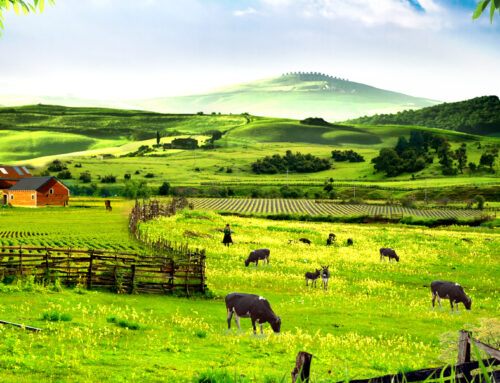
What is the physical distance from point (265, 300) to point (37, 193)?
97375 millimetres

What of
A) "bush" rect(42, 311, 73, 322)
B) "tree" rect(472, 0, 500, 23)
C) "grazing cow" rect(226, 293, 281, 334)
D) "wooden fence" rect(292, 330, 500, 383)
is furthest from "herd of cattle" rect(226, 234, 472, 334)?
"tree" rect(472, 0, 500, 23)

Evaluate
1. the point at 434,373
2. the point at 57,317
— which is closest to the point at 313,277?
the point at 57,317

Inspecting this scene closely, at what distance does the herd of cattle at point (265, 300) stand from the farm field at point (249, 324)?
540 mm

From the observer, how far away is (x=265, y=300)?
15.2 meters

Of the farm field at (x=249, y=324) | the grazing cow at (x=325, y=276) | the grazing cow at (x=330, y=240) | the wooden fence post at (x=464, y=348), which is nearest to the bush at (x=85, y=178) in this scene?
the grazing cow at (x=330, y=240)

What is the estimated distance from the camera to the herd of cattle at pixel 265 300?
49.4 feet

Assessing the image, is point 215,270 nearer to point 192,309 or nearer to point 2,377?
point 192,309

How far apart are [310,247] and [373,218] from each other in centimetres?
5305

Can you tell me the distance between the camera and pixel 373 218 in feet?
318

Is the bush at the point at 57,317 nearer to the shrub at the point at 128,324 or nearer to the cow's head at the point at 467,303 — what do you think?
the shrub at the point at 128,324

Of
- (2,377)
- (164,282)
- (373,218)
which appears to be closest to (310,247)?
(164,282)

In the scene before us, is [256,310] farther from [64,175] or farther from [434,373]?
[64,175]

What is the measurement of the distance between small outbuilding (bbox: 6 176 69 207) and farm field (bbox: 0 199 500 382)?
6804 cm

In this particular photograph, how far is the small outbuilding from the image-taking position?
101 metres
